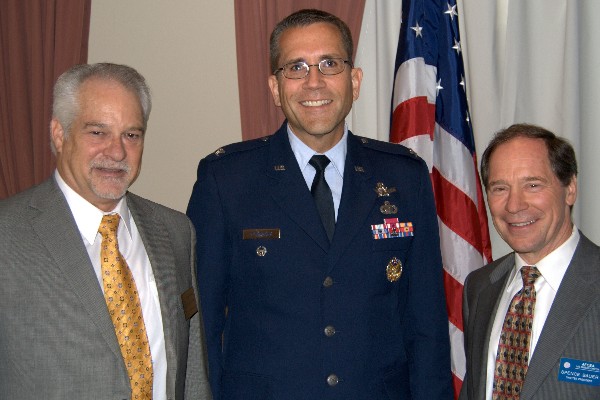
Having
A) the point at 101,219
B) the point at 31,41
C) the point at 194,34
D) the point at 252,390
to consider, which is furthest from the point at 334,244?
the point at 31,41

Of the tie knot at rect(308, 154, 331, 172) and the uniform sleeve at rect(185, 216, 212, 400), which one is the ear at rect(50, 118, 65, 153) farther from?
the tie knot at rect(308, 154, 331, 172)

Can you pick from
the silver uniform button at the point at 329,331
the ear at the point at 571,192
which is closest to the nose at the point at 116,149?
the silver uniform button at the point at 329,331

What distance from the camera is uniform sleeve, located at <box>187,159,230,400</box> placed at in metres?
2.42

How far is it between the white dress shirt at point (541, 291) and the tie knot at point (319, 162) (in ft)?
2.32

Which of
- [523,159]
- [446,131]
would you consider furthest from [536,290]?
[446,131]

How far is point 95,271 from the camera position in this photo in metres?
2.04

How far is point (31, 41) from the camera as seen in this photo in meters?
4.73

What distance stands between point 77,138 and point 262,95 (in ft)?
7.58

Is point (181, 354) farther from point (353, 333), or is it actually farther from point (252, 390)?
point (353, 333)

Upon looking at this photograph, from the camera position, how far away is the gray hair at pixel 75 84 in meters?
2.14

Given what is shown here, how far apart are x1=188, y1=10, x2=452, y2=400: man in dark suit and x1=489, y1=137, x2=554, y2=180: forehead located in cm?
38

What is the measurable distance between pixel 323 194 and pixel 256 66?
81.5 inches

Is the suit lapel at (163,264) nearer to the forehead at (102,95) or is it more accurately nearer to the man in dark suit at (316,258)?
the man in dark suit at (316,258)

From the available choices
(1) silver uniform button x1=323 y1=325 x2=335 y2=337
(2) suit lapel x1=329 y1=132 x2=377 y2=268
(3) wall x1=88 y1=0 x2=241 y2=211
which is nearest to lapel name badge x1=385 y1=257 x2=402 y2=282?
(2) suit lapel x1=329 y1=132 x2=377 y2=268
